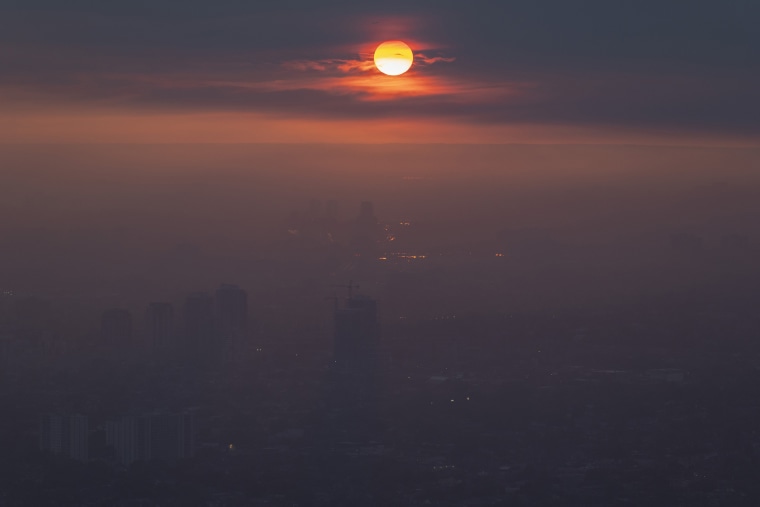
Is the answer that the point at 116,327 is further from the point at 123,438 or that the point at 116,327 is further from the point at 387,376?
the point at 123,438

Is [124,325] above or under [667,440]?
above

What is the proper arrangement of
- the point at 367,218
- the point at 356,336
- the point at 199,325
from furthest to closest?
the point at 367,218 → the point at 199,325 → the point at 356,336

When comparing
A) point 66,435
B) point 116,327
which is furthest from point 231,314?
point 66,435

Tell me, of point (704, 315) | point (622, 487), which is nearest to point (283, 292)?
point (704, 315)

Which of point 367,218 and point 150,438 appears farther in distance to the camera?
point 367,218

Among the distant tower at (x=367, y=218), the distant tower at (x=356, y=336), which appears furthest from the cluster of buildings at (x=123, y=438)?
the distant tower at (x=367, y=218)

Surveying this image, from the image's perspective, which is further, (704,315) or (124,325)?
(704,315)

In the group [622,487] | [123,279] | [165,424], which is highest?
[123,279]

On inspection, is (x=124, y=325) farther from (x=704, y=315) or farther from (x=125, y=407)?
(x=704, y=315)
